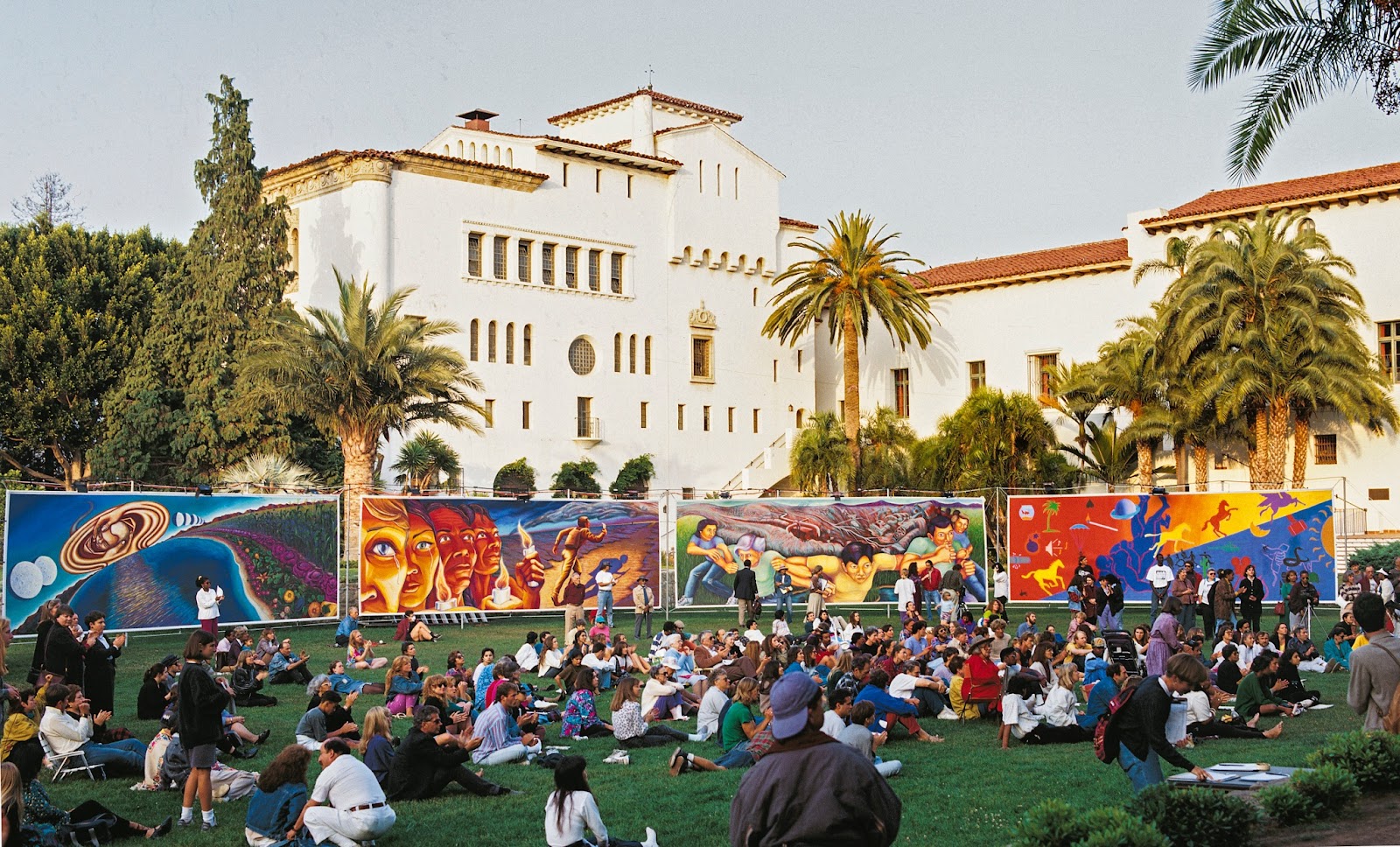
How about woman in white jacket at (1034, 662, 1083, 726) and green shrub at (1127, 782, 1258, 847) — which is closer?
green shrub at (1127, 782, 1258, 847)

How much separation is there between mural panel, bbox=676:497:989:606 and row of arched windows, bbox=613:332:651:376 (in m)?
23.0

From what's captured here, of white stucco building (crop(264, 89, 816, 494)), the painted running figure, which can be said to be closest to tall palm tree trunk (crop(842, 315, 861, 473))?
white stucco building (crop(264, 89, 816, 494))

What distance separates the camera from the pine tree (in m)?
43.8

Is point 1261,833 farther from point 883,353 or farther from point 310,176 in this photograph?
point 883,353

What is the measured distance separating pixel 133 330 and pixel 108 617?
2664 cm

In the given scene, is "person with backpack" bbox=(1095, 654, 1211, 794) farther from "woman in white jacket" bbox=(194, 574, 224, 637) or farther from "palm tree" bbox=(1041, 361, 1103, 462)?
"palm tree" bbox=(1041, 361, 1103, 462)

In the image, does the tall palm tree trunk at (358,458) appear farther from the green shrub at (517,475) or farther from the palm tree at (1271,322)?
the palm tree at (1271,322)

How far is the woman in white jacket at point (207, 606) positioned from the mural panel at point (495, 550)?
13.0 ft

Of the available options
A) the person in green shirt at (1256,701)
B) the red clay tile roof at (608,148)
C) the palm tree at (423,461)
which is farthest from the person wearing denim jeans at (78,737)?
the red clay tile roof at (608,148)

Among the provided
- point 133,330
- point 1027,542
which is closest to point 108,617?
point 1027,542

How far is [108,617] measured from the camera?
Result: 995 inches

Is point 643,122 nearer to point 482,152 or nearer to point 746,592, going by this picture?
point 482,152

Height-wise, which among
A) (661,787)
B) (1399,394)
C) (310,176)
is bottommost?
(661,787)

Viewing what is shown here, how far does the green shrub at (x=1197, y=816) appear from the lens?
9.11 meters
